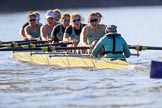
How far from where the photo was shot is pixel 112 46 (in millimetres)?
14383

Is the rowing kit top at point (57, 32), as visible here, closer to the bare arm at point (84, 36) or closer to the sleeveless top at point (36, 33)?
the sleeveless top at point (36, 33)

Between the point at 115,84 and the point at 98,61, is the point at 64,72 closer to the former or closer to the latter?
the point at 98,61

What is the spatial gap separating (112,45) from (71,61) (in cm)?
188

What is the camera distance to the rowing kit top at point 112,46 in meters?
14.3

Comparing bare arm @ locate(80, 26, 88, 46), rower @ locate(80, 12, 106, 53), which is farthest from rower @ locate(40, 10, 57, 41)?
rower @ locate(80, 12, 106, 53)

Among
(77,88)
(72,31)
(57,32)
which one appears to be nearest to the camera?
(77,88)

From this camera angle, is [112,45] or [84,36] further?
[84,36]

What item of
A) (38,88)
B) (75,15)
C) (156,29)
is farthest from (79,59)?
(156,29)

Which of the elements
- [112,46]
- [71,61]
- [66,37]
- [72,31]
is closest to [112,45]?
[112,46]

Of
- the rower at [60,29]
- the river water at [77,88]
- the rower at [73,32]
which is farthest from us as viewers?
the rower at [60,29]

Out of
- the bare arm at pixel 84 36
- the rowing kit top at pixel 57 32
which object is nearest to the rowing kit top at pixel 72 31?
A: the rowing kit top at pixel 57 32

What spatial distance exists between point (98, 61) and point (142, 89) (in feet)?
8.13

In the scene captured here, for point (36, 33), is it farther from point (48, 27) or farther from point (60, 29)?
point (60, 29)

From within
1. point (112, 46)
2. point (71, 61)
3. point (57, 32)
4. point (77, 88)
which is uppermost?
point (57, 32)
